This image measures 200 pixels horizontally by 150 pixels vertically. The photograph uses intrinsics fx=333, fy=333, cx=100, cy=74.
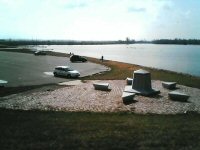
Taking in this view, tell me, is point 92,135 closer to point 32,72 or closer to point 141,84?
point 141,84

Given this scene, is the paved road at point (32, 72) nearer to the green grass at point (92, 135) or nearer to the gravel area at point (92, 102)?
the gravel area at point (92, 102)

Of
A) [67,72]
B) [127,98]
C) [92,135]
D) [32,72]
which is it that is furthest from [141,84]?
[32,72]

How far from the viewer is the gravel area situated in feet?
68.5

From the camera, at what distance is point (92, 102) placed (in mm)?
23031

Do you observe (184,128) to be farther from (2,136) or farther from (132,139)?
(2,136)

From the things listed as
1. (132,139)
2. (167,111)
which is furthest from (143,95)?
(132,139)

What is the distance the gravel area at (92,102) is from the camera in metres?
20.9

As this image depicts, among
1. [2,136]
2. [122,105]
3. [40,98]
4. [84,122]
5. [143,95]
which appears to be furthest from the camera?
[143,95]

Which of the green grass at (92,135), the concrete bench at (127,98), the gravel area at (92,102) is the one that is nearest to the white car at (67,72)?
the gravel area at (92,102)

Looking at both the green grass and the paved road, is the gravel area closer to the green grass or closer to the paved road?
the green grass

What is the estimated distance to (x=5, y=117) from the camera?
15852mm

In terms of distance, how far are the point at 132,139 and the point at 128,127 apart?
7.62 feet

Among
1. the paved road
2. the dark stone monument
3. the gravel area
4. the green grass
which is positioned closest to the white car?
the paved road

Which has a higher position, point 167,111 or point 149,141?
point 149,141
